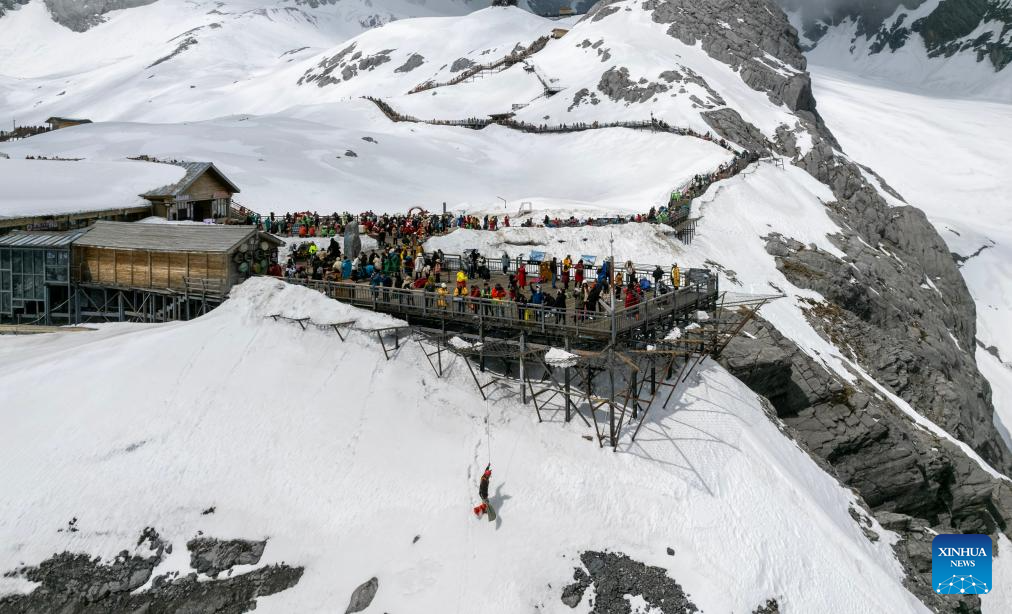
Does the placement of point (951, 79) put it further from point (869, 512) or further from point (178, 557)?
point (178, 557)

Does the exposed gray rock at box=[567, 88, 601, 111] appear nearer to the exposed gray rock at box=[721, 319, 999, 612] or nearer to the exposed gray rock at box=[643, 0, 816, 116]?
the exposed gray rock at box=[643, 0, 816, 116]

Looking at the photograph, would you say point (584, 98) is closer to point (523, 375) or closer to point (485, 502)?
point (523, 375)

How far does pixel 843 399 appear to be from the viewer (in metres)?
31.6

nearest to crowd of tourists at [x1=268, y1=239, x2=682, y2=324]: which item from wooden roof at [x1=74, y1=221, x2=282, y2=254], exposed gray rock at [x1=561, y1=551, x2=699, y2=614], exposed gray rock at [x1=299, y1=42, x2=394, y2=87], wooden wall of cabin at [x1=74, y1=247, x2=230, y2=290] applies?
wooden roof at [x1=74, y1=221, x2=282, y2=254]

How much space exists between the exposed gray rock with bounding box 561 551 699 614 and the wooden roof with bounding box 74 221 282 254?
19.5 m

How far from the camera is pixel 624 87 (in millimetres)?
88188

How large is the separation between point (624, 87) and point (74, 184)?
64.2 meters

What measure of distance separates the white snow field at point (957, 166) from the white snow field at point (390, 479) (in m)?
49.9

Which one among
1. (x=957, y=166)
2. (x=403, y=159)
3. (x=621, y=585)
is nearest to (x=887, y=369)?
(x=621, y=585)

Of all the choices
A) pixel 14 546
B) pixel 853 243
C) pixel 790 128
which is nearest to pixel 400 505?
pixel 14 546

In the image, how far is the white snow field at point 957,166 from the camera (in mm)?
77062

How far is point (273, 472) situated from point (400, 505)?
4.30 metres

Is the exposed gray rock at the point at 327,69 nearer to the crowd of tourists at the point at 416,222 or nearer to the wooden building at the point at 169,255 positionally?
the crowd of tourists at the point at 416,222

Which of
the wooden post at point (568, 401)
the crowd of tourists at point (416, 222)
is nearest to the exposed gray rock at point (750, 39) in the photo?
the crowd of tourists at point (416, 222)
